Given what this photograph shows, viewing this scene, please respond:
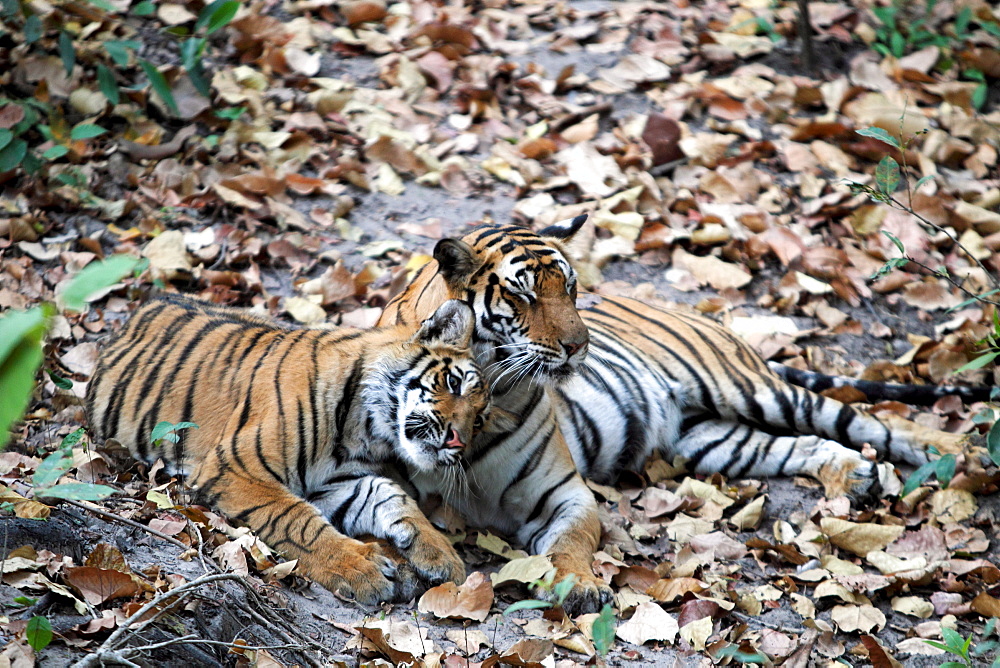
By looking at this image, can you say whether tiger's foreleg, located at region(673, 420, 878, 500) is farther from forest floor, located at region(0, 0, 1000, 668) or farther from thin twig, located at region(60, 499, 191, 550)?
thin twig, located at region(60, 499, 191, 550)

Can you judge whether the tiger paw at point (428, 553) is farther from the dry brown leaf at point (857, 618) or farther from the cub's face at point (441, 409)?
the dry brown leaf at point (857, 618)

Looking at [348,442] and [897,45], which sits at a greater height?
[348,442]

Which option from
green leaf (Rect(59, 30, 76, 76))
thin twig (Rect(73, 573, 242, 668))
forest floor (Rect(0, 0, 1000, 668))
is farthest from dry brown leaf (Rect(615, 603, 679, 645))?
green leaf (Rect(59, 30, 76, 76))

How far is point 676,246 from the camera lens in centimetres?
508

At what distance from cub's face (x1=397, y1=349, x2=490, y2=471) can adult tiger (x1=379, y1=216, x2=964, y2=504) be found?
0.56ft

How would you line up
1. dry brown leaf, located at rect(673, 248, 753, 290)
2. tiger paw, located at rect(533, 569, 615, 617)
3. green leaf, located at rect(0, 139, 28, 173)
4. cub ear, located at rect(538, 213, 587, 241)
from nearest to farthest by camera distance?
tiger paw, located at rect(533, 569, 615, 617) < cub ear, located at rect(538, 213, 587, 241) < green leaf, located at rect(0, 139, 28, 173) < dry brown leaf, located at rect(673, 248, 753, 290)

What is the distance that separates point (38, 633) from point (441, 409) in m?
1.42

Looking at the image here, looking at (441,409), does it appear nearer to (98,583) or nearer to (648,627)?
(648,627)

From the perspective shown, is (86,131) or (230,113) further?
(230,113)

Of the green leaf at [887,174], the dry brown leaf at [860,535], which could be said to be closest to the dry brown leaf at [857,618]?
the dry brown leaf at [860,535]

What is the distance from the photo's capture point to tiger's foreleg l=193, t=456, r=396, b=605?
2.82 meters

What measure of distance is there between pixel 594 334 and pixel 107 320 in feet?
6.97

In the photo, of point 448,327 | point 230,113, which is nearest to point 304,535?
point 448,327

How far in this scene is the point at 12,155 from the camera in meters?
4.33
